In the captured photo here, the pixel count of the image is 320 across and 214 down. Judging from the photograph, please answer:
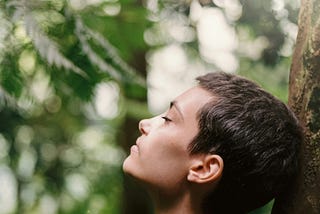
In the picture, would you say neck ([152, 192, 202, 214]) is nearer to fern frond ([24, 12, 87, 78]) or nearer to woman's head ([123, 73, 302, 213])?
woman's head ([123, 73, 302, 213])

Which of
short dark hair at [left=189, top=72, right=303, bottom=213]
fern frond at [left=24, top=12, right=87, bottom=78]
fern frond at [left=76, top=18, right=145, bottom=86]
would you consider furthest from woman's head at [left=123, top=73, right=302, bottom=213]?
fern frond at [left=24, top=12, right=87, bottom=78]

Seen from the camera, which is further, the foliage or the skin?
the foliage

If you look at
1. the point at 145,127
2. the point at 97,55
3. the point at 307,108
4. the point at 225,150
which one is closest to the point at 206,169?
the point at 225,150

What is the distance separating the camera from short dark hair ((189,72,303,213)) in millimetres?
1690

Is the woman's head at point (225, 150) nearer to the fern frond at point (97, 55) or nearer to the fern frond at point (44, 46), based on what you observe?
the fern frond at point (97, 55)

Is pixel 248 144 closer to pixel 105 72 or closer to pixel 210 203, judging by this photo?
pixel 210 203

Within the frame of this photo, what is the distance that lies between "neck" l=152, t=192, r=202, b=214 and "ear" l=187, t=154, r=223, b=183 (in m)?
0.07

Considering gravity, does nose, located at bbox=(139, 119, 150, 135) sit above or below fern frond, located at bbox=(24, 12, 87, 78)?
below

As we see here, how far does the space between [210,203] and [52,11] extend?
83 centimetres

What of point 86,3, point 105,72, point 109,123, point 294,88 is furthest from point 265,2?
point 109,123

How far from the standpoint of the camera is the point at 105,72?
5.82ft

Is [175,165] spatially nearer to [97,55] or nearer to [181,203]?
[181,203]

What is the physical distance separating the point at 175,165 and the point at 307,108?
1.39 feet

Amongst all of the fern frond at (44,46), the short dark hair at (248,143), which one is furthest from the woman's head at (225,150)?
the fern frond at (44,46)
